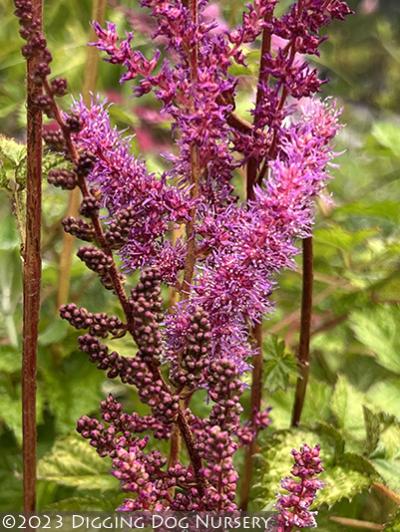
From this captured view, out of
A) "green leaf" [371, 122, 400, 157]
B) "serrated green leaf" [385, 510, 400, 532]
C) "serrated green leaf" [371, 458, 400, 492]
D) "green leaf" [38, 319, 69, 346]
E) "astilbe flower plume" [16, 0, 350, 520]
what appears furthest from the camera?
"green leaf" [371, 122, 400, 157]

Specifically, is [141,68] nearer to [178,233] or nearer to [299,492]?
[299,492]

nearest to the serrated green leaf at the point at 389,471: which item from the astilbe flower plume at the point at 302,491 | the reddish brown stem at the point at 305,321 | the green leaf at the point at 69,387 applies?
the reddish brown stem at the point at 305,321

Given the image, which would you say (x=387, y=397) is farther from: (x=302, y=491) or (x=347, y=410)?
(x=302, y=491)

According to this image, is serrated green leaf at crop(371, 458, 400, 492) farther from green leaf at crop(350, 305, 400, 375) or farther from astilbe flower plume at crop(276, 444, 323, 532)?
astilbe flower plume at crop(276, 444, 323, 532)

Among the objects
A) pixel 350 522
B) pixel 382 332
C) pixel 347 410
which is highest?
pixel 382 332

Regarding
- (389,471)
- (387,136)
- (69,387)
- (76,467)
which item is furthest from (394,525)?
(387,136)

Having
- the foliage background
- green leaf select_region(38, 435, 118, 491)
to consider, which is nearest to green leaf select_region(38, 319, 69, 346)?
the foliage background
